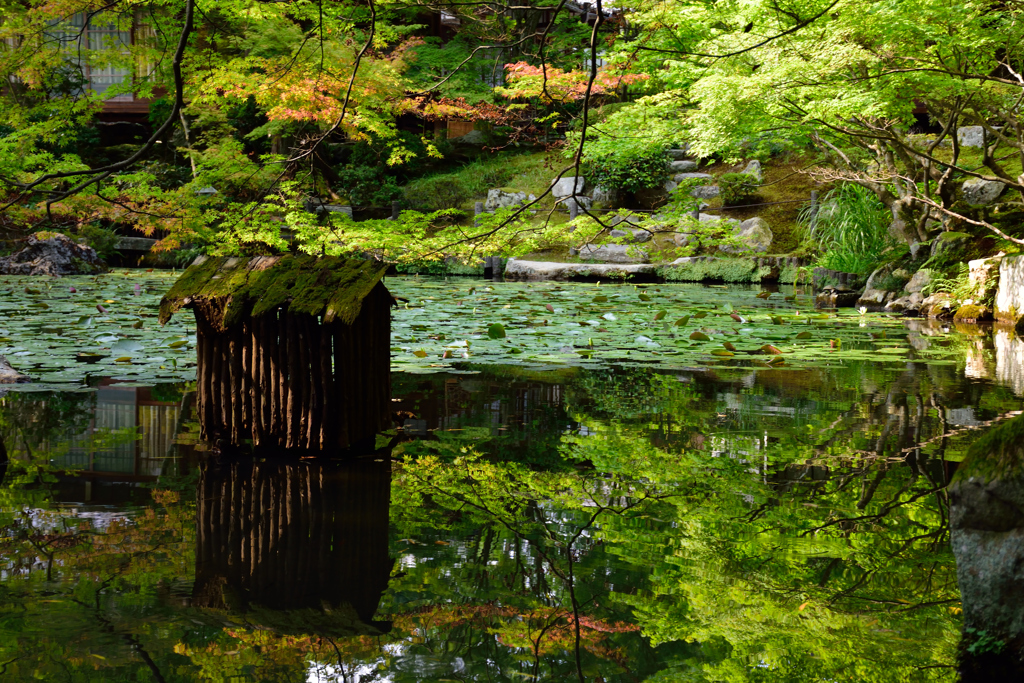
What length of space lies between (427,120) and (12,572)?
1852cm

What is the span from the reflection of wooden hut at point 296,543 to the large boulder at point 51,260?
11670 millimetres

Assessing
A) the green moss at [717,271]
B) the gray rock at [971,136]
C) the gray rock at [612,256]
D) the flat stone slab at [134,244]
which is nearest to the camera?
the green moss at [717,271]

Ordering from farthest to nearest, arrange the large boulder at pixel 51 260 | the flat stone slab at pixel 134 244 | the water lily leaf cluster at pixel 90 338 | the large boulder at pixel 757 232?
the flat stone slab at pixel 134 244
the large boulder at pixel 757 232
the large boulder at pixel 51 260
the water lily leaf cluster at pixel 90 338

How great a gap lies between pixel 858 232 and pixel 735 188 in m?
5.08

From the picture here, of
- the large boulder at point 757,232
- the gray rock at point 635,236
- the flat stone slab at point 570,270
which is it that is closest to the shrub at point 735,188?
the large boulder at point 757,232

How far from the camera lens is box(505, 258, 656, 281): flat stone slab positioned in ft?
47.3

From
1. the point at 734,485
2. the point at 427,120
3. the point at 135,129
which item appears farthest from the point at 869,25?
the point at 135,129

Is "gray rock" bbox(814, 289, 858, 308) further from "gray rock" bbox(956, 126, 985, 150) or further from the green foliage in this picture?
"gray rock" bbox(956, 126, 985, 150)

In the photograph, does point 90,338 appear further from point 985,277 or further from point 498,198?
point 498,198

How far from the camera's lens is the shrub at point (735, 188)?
16609 mm

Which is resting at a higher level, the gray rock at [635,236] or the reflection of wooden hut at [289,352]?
the gray rock at [635,236]

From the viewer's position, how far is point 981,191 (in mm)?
13141

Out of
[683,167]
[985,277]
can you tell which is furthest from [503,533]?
[683,167]

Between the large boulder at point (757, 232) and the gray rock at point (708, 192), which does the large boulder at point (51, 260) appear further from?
the gray rock at point (708, 192)
